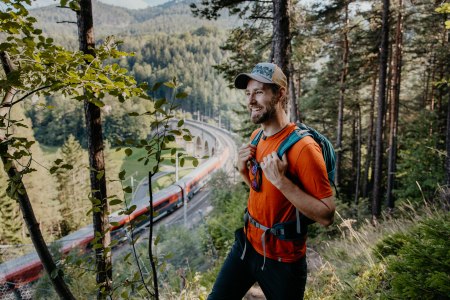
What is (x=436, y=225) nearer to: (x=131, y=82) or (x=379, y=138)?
(x=131, y=82)

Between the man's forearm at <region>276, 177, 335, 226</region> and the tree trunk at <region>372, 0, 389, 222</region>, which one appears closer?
the man's forearm at <region>276, 177, 335, 226</region>

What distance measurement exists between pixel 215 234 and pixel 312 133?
1289 centimetres

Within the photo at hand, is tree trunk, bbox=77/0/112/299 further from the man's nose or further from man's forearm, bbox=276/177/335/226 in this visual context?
man's forearm, bbox=276/177/335/226

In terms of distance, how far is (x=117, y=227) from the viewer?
5734 millimetres

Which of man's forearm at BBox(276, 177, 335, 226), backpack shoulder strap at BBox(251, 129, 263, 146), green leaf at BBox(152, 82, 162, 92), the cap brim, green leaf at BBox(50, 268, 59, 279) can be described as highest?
the cap brim

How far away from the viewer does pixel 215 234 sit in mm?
14023

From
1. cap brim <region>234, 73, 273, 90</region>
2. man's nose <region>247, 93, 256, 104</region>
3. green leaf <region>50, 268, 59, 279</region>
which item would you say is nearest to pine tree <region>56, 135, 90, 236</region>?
green leaf <region>50, 268, 59, 279</region>

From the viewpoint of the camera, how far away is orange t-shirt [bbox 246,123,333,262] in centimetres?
173

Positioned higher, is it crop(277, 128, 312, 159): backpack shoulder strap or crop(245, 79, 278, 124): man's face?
crop(245, 79, 278, 124): man's face

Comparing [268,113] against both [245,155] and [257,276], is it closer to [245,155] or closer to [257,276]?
[245,155]

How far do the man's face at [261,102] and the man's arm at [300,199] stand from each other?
381 millimetres

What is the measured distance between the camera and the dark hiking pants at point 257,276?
191 centimetres

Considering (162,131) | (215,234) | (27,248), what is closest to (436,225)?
(162,131)

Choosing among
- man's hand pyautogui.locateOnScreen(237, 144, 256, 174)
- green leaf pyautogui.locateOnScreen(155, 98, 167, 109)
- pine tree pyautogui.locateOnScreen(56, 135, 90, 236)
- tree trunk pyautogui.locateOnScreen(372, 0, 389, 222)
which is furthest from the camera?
pine tree pyautogui.locateOnScreen(56, 135, 90, 236)
